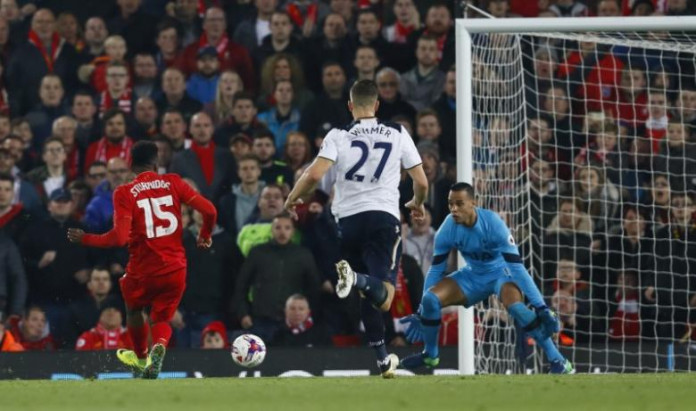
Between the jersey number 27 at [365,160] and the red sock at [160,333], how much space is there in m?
1.71

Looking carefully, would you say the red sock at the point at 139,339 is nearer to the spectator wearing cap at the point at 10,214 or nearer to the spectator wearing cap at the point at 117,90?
the spectator wearing cap at the point at 10,214

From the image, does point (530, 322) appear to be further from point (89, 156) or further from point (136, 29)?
point (136, 29)

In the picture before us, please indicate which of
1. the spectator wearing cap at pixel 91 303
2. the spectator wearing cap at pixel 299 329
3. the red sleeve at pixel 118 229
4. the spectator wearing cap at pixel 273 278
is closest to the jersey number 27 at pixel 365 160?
the red sleeve at pixel 118 229

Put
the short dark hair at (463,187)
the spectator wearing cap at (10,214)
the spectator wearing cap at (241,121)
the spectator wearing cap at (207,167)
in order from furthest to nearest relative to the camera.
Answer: the spectator wearing cap at (241,121)
the spectator wearing cap at (207,167)
the spectator wearing cap at (10,214)
the short dark hair at (463,187)

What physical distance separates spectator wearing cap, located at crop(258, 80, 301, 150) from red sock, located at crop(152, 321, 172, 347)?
540 centimetres

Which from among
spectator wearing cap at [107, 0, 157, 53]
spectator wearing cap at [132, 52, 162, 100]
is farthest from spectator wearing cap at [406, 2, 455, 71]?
spectator wearing cap at [107, 0, 157, 53]

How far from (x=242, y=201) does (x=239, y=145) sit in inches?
27.2

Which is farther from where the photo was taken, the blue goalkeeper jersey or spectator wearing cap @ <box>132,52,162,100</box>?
spectator wearing cap @ <box>132,52,162,100</box>

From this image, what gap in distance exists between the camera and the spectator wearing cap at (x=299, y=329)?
14.1m

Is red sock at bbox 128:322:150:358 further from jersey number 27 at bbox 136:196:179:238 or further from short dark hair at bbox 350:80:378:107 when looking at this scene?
short dark hair at bbox 350:80:378:107

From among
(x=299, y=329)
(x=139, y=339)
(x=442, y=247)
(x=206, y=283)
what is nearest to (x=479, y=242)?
(x=442, y=247)

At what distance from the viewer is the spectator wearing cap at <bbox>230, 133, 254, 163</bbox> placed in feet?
50.2

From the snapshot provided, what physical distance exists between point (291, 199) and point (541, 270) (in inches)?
204

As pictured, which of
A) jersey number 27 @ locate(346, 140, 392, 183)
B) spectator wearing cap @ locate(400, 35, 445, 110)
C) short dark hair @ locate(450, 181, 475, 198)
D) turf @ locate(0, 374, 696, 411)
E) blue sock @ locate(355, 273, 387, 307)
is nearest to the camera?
turf @ locate(0, 374, 696, 411)
